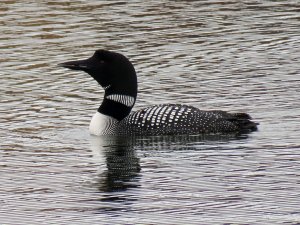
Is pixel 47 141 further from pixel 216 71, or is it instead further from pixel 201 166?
pixel 216 71

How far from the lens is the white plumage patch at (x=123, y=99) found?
13.6 metres

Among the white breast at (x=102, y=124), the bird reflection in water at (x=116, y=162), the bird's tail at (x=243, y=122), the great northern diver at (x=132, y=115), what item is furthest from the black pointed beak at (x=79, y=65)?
the bird's tail at (x=243, y=122)

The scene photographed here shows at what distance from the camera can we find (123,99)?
13.7 metres

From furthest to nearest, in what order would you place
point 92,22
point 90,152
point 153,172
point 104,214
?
point 92,22
point 90,152
point 153,172
point 104,214

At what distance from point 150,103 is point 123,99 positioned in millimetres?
1273

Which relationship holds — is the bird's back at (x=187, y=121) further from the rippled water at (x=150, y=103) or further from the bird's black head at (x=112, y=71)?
the bird's black head at (x=112, y=71)

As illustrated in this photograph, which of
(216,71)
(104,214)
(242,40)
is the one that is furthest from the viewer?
(242,40)

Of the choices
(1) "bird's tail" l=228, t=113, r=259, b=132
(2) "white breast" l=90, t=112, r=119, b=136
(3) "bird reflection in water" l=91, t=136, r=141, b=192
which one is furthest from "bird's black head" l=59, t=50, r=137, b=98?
(1) "bird's tail" l=228, t=113, r=259, b=132

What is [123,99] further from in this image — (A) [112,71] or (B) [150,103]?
(B) [150,103]

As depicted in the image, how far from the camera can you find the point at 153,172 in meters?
11.4

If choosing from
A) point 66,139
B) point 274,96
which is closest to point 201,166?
point 66,139

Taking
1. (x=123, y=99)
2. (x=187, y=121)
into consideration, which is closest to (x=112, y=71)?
(x=123, y=99)

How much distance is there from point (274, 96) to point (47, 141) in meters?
2.96

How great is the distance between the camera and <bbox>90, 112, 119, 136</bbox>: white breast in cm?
1337
